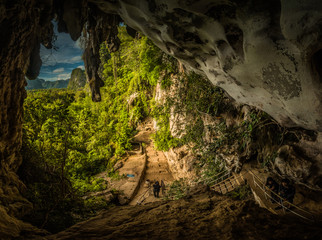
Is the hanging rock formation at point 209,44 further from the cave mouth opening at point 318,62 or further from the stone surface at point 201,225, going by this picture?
the stone surface at point 201,225

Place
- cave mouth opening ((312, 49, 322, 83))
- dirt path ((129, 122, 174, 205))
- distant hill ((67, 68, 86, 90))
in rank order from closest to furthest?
cave mouth opening ((312, 49, 322, 83))
dirt path ((129, 122, 174, 205))
distant hill ((67, 68, 86, 90))

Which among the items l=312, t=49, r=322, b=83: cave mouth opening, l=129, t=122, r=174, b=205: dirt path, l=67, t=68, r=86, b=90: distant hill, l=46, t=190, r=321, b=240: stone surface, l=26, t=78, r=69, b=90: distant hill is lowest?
l=129, t=122, r=174, b=205: dirt path

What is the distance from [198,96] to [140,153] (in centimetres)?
1069

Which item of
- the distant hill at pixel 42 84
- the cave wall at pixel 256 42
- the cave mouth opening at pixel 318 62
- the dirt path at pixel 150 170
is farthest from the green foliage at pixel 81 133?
the distant hill at pixel 42 84

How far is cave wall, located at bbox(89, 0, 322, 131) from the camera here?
2.46 m

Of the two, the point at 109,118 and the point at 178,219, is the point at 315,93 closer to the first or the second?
the point at 178,219

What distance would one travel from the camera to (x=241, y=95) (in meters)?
4.56

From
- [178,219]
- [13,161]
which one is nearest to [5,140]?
[13,161]

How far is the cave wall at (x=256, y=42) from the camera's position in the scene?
2465mm

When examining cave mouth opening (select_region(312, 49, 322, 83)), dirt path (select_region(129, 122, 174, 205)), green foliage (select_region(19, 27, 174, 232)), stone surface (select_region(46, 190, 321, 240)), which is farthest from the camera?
dirt path (select_region(129, 122, 174, 205))

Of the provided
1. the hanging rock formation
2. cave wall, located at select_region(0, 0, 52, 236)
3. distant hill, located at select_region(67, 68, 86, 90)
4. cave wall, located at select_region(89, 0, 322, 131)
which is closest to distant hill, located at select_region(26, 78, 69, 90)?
distant hill, located at select_region(67, 68, 86, 90)

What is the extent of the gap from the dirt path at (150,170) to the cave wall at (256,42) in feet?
26.9

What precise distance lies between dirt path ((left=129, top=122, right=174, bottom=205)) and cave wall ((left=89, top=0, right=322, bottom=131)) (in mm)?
8207

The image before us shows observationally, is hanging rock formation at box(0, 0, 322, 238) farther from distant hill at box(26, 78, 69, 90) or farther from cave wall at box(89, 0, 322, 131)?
distant hill at box(26, 78, 69, 90)
